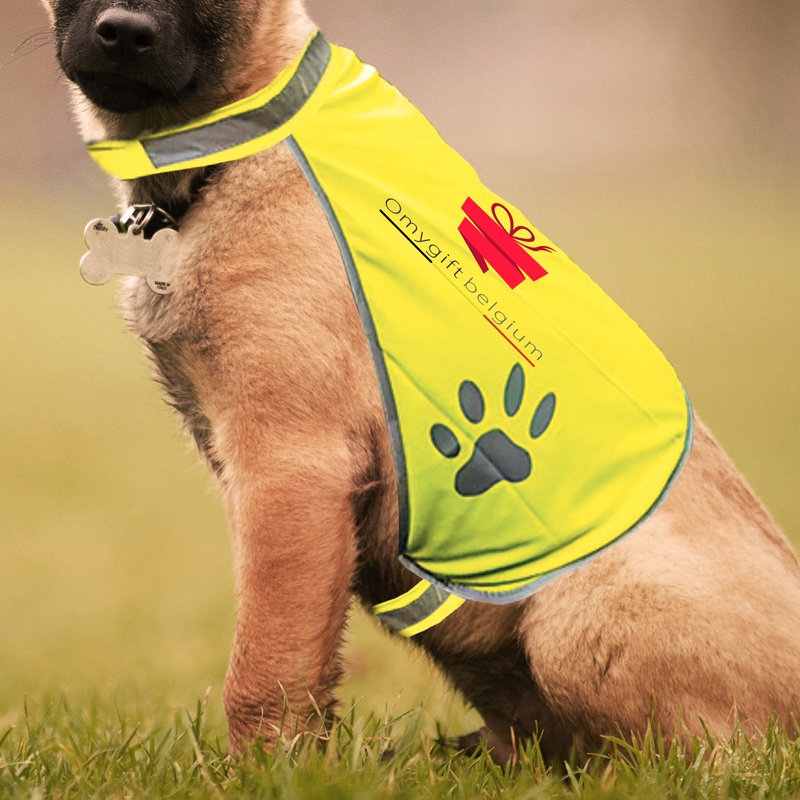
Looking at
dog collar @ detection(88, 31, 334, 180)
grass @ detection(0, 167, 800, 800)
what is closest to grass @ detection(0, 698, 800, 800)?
grass @ detection(0, 167, 800, 800)

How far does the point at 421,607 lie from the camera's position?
A: 2529 millimetres

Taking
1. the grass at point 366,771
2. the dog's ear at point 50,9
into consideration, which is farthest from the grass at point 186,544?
the dog's ear at point 50,9

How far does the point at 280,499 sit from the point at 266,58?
112 cm

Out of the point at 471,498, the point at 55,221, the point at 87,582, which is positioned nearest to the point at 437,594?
the point at 471,498

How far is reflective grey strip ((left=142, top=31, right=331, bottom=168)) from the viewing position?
99.6 inches

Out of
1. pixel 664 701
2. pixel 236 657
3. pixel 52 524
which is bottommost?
pixel 52 524

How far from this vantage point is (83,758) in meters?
2.39

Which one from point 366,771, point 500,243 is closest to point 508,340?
point 500,243

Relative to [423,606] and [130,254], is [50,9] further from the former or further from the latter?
[423,606]

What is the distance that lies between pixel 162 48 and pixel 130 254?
0.48 m

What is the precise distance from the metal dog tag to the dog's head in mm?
343

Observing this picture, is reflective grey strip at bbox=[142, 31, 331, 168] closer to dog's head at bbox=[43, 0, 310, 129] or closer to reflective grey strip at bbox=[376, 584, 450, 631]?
dog's head at bbox=[43, 0, 310, 129]

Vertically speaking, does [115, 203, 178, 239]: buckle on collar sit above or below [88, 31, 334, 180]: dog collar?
below

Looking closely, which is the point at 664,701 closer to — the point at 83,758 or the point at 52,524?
the point at 83,758
